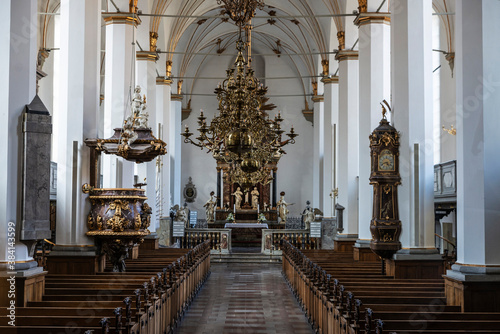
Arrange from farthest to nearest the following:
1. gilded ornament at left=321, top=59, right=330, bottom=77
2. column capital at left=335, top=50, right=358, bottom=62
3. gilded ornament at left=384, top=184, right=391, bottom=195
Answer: gilded ornament at left=321, top=59, right=330, bottom=77
column capital at left=335, top=50, right=358, bottom=62
gilded ornament at left=384, top=184, right=391, bottom=195

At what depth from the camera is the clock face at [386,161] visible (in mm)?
10500

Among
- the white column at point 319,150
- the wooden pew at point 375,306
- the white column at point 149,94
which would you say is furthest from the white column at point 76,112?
the white column at point 319,150

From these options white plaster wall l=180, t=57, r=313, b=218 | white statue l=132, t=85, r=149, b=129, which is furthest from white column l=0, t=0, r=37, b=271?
white plaster wall l=180, t=57, r=313, b=218

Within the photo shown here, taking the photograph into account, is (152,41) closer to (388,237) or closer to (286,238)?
(286,238)

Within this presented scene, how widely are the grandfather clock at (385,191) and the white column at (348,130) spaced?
614 cm

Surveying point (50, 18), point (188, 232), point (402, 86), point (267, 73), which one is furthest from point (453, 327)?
point (267, 73)

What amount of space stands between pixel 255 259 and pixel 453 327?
1483cm

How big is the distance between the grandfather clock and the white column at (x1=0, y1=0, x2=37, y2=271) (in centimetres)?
592

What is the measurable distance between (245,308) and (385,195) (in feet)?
10.4

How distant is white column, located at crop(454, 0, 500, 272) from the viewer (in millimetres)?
6945

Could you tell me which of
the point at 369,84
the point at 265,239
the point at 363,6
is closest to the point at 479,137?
the point at 369,84

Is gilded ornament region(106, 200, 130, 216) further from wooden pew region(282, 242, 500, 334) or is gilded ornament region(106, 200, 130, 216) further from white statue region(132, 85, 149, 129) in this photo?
wooden pew region(282, 242, 500, 334)

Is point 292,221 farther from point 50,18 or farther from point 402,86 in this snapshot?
point 402,86

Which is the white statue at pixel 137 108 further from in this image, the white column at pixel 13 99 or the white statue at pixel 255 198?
the white statue at pixel 255 198
